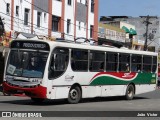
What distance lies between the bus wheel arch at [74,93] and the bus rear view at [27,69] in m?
1.94

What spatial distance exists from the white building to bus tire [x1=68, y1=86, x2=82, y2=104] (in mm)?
14800

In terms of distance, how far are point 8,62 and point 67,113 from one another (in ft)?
19.1

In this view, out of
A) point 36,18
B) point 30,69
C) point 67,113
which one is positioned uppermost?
point 36,18

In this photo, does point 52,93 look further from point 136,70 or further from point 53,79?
point 136,70

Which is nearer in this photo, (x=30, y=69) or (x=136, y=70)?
(x=30, y=69)

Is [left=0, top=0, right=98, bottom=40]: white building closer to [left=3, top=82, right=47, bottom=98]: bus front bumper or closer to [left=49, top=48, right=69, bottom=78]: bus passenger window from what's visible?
[left=49, top=48, right=69, bottom=78]: bus passenger window

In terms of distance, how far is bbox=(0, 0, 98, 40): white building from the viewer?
3581 centimetres

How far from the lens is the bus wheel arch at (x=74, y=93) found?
68.4 feet

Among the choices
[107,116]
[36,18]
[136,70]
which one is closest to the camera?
[107,116]

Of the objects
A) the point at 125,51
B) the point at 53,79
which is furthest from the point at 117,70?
the point at 53,79

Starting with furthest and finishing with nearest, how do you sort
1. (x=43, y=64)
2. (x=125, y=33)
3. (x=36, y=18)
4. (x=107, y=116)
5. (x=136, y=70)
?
1. (x=125, y=33)
2. (x=36, y=18)
3. (x=136, y=70)
4. (x=43, y=64)
5. (x=107, y=116)

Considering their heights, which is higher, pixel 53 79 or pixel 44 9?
pixel 44 9

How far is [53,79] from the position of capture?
1961 centimetres

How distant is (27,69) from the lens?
19.6 metres
